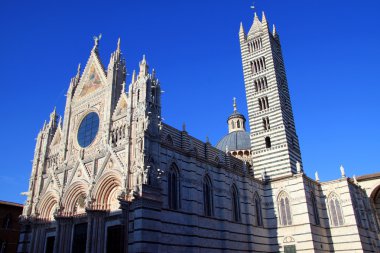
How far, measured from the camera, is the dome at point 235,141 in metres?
41.8

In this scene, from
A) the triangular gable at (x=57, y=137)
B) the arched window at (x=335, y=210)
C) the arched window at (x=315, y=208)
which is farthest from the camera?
the arched window at (x=335, y=210)

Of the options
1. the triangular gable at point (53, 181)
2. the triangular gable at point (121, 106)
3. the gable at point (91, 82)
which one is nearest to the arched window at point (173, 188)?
the triangular gable at point (121, 106)

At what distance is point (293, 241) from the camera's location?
28.0 m

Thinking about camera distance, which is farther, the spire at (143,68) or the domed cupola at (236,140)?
the domed cupola at (236,140)

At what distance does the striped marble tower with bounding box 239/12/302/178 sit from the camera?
32.3 meters

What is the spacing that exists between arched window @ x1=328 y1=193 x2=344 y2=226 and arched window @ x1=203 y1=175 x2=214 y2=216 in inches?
468

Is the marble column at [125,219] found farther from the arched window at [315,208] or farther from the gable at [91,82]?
the arched window at [315,208]

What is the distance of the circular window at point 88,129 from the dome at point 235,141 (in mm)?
18087

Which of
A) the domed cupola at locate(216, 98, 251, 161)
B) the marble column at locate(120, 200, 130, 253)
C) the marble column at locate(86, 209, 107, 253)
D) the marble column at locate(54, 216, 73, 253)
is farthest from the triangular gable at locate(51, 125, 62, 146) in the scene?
the domed cupola at locate(216, 98, 251, 161)

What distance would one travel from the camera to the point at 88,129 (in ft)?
86.8

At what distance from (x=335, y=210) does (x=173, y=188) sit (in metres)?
15.7

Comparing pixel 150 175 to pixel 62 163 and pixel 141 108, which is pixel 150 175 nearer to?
pixel 141 108

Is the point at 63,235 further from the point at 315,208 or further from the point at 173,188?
the point at 315,208

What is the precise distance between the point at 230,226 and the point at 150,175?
859cm
